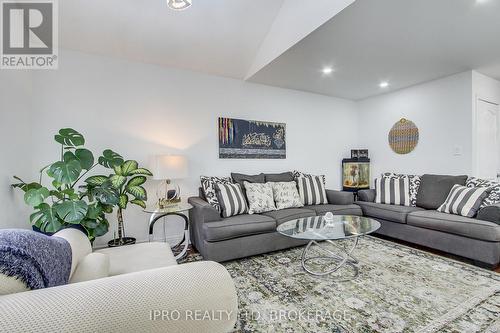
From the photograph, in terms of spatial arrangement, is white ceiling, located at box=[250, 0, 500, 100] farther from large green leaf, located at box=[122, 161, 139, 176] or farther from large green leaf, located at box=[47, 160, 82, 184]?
large green leaf, located at box=[47, 160, 82, 184]

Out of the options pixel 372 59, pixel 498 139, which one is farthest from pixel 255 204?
pixel 498 139

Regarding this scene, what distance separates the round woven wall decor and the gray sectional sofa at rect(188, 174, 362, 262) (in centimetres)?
227

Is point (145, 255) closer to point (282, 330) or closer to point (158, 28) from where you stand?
point (282, 330)

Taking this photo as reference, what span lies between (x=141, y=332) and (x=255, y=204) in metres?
2.44

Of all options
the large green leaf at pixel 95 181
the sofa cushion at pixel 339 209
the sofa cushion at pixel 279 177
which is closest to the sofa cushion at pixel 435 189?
the sofa cushion at pixel 339 209

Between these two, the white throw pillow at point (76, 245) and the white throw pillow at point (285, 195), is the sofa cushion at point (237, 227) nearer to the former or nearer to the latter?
the white throw pillow at point (285, 195)

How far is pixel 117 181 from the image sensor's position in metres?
2.48

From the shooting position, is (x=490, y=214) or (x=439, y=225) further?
(x=439, y=225)

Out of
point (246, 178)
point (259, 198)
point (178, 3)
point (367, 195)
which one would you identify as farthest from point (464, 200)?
point (178, 3)

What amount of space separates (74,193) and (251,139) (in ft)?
7.88

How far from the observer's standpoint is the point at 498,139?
384cm

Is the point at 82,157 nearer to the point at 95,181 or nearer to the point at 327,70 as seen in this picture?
the point at 95,181

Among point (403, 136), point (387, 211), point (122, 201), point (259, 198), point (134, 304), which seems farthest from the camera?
point (403, 136)

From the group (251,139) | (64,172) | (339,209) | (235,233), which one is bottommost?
(235,233)
